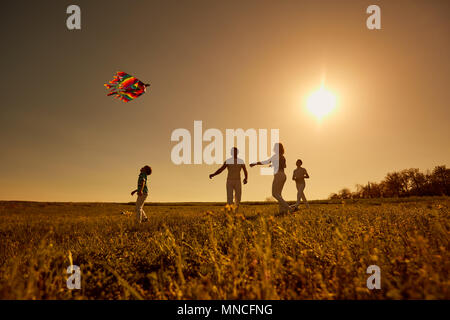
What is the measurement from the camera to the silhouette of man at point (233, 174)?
9836 millimetres

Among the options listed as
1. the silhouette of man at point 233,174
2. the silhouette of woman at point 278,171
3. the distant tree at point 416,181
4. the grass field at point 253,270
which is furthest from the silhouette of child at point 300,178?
the distant tree at point 416,181

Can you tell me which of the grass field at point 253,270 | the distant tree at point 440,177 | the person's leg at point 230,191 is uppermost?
the distant tree at point 440,177

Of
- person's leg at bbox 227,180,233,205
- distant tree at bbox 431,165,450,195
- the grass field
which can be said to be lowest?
the grass field

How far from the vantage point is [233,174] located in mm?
9883

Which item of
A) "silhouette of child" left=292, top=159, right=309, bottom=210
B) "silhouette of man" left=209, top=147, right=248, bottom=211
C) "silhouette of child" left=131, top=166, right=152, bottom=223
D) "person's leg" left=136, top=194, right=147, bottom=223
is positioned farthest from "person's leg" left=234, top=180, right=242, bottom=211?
"silhouette of child" left=292, top=159, right=309, bottom=210

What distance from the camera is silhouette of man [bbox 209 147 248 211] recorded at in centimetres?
984

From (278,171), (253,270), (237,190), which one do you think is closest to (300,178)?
(278,171)

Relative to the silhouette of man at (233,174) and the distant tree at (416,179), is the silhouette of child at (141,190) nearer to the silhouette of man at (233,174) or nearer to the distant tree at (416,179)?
the silhouette of man at (233,174)

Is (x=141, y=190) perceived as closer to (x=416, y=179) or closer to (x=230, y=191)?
(x=230, y=191)

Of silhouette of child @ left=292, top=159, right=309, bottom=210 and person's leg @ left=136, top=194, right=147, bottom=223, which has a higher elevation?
silhouette of child @ left=292, top=159, right=309, bottom=210

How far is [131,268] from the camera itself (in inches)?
155

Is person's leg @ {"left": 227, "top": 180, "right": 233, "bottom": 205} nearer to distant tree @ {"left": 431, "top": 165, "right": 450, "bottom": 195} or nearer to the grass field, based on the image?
the grass field
